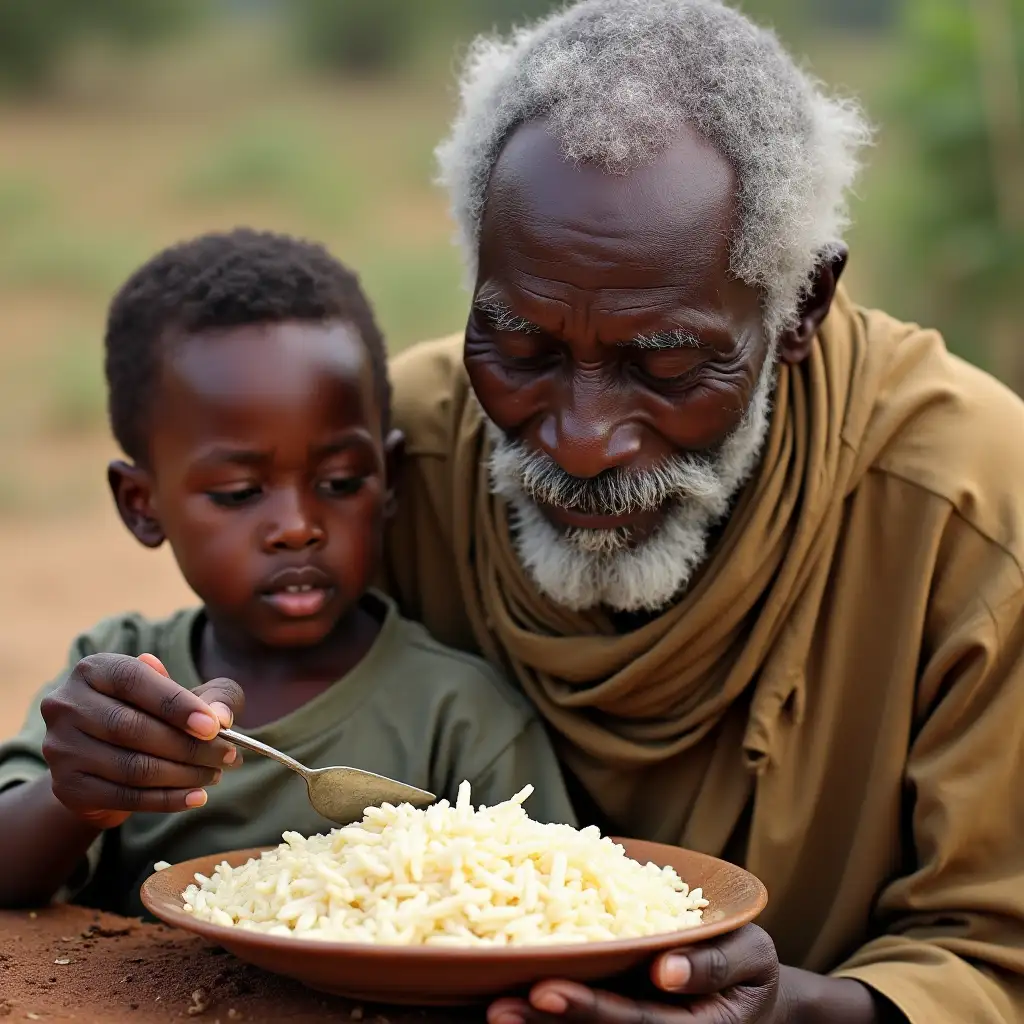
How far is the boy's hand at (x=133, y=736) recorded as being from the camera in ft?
8.21

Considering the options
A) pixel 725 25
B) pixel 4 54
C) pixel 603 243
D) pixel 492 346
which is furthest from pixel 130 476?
pixel 4 54

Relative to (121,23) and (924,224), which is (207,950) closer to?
(924,224)

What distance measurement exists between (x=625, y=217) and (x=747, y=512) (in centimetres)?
63

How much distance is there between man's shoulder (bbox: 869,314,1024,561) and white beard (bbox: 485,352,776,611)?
0.85ft

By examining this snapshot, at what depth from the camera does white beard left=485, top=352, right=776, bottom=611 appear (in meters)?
2.96

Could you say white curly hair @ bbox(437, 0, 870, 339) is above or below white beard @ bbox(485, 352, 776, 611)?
above

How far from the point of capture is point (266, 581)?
9.82ft

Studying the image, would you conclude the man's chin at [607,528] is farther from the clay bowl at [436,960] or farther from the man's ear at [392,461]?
the clay bowl at [436,960]

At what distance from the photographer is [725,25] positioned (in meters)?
3.12

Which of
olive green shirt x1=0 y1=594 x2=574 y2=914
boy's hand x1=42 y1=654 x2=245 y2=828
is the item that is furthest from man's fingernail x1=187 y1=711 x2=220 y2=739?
olive green shirt x1=0 y1=594 x2=574 y2=914

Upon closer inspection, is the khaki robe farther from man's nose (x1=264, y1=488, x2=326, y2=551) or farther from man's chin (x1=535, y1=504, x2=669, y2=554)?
man's nose (x1=264, y1=488, x2=326, y2=551)

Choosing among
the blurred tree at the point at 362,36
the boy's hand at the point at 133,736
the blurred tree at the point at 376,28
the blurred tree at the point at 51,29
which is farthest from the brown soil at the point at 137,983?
the blurred tree at the point at 362,36

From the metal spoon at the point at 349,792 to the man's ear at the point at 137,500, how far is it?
65 cm

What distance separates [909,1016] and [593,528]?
1002 millimetres
